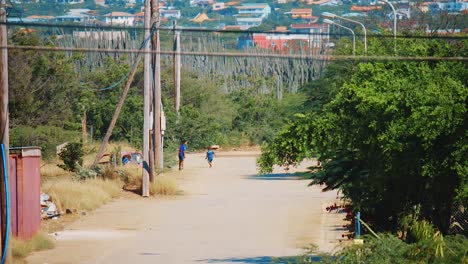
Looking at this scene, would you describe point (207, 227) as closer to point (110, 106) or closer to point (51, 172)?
point (51, 172)

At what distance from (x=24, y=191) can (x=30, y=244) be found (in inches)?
43.9

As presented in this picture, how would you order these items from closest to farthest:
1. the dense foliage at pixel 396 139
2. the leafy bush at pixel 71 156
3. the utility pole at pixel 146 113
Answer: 1. the dense foliage at pixel 396 139
2. the utility pole at pixel 146 113
3. the leafy bush at pixel 71 156

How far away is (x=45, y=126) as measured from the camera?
146 feet

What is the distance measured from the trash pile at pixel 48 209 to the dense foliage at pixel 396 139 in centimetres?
1047

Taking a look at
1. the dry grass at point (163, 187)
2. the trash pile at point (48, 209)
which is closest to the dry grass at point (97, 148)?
the dry grass at point (163, 187)

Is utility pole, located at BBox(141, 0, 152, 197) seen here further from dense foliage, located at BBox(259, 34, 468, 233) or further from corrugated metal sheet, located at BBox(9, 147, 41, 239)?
dense foliage, located at BBox(259, 34, 468, 233)

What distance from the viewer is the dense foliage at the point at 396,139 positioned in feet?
57.0

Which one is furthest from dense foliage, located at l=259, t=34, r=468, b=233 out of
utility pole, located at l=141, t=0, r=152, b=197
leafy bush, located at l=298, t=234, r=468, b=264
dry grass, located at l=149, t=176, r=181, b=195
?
dry grass, located at l=149, t=176, r=181, b=195

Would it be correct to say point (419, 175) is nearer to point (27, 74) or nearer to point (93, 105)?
point (27, 74)

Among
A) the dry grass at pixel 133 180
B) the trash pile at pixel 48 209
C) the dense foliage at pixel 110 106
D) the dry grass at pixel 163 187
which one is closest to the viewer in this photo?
the trash pile at pixel 48 209

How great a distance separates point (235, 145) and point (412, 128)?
5888 cm

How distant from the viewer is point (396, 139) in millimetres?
17781

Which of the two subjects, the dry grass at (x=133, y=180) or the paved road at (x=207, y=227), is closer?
the paved road at (x=207, y=227)

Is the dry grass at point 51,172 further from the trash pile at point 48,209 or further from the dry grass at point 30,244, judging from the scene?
the dry grass at point 30,244
